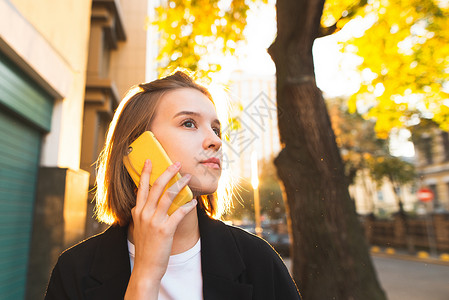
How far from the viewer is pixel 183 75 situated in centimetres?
148

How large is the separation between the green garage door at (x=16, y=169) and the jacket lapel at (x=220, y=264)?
8.37ft

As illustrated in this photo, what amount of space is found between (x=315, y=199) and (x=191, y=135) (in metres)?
0.92

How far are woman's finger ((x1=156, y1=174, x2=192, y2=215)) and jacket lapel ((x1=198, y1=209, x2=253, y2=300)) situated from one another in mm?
385

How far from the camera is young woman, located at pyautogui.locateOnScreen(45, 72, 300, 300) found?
1.18m

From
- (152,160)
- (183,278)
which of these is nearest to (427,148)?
(183,278)

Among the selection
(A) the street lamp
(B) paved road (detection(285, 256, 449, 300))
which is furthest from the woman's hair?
(B) paved road (detection(285, 256, 449, 300))

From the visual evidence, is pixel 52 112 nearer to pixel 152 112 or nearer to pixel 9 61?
pixel 9 61

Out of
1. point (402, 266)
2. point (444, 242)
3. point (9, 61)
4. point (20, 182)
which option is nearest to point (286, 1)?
point (9, 61)

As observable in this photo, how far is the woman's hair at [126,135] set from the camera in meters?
1.33

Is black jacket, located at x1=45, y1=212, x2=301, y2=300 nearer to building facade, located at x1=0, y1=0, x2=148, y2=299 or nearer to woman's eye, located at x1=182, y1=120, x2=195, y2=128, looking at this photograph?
woman's eye, located at x1=182, y1=120, x2=195, y2=128

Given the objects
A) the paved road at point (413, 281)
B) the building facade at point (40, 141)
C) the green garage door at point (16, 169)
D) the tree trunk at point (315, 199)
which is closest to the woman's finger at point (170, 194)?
the tree trunk at point (315, 199)

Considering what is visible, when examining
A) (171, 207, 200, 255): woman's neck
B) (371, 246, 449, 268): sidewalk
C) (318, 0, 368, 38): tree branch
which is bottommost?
(371, 246, 449, 268): sidewalk

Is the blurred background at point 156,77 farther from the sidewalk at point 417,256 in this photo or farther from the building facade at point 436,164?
the building facade at point 436,164

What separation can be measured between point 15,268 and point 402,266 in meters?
13.2
